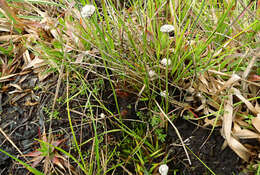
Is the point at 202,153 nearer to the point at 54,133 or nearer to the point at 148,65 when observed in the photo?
the point at 148,65

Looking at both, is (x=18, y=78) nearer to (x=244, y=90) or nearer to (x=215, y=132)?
(x=215, y=132)

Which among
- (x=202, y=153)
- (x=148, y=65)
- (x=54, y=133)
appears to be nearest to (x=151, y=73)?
(x=148, y=65)

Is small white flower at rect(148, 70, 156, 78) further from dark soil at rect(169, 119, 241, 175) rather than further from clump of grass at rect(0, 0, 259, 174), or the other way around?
dark soil at rect(169, 119, 241, 175)

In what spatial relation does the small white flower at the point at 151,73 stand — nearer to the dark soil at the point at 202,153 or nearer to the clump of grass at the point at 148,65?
the clump of grass at the point at 148,65

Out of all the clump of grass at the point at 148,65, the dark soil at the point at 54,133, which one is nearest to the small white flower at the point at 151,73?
the clump of grass at the point at 148,65

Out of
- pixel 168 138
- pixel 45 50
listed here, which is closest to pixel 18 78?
pixel 45 50

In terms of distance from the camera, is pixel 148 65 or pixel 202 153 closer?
pixel 202 153

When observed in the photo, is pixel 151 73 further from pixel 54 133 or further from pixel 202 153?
pixel 54 133

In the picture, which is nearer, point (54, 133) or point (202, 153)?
point (202, 153)

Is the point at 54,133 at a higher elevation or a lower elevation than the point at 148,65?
lower
